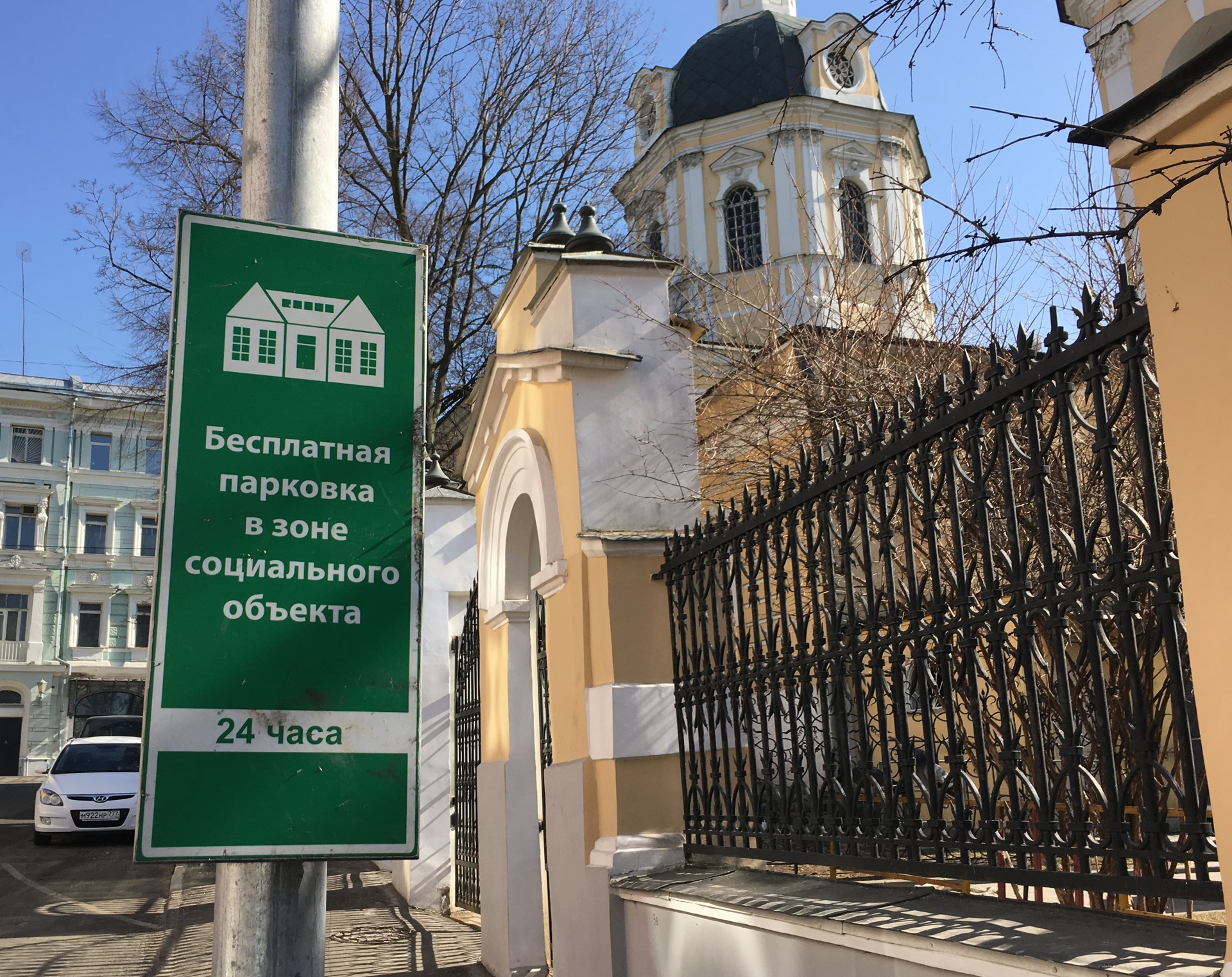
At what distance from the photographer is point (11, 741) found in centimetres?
3891

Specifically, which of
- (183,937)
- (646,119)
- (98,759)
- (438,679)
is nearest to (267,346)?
(183,937)

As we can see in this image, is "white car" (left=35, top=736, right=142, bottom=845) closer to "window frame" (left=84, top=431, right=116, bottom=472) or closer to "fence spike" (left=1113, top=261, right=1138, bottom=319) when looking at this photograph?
"fence spike" (left=1113, top=261, right=1138, bottom=319)

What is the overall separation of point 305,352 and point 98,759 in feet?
51.4

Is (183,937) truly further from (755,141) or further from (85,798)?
(755,141)

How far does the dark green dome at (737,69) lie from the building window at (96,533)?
2512cm

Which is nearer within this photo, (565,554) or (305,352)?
(305,352)

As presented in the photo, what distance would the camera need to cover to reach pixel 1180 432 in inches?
101

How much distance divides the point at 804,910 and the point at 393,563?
198 centimetres

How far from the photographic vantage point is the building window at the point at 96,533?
4128 cm

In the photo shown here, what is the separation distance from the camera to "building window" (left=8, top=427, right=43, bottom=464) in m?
40.6

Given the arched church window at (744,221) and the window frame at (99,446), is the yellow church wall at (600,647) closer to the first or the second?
the arched church window at (744,221)

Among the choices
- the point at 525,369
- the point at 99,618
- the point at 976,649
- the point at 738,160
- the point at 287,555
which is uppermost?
the point at 738,160

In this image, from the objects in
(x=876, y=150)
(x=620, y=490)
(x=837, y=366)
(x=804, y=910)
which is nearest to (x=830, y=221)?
(x=876, y=150)

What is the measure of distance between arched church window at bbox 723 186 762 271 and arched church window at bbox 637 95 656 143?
3.29 m
